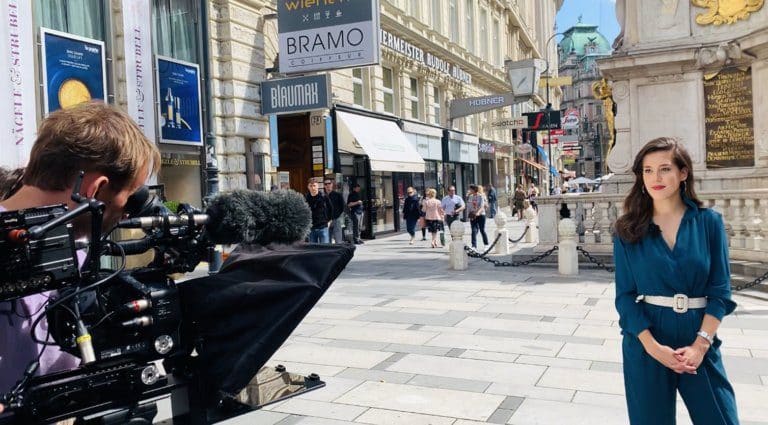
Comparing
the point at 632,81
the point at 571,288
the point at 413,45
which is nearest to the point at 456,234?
the point at 571,288

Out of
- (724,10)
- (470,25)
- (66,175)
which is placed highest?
(470,25)

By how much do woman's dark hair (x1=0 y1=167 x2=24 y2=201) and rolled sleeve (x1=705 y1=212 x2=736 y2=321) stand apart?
8.48 ft

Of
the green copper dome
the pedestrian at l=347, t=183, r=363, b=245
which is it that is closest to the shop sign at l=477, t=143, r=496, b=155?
the pedestrian at l=347, t=183, r=363, b=245

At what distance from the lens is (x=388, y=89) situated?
23.6 meters

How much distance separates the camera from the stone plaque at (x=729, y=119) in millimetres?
11077

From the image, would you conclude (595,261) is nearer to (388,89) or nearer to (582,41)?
(388,89)

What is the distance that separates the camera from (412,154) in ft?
74.1

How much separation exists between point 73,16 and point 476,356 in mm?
10169

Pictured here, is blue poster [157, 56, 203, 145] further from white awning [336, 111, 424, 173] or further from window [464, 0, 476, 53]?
window [464, 0, 476, 53]

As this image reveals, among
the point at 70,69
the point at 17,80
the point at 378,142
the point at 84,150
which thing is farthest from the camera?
the point at 378,142

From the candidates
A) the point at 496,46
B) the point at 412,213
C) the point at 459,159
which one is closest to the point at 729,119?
the point at 412,213

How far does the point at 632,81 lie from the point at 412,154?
36.3ft

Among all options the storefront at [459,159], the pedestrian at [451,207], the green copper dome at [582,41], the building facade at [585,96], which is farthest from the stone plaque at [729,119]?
the green copper dome at [582,41]

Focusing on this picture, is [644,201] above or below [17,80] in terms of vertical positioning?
below
